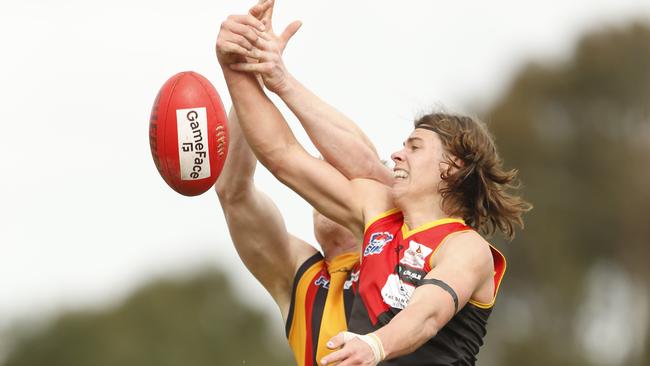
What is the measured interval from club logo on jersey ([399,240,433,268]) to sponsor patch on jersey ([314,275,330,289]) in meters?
1.11

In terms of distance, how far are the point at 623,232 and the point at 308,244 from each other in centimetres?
3141

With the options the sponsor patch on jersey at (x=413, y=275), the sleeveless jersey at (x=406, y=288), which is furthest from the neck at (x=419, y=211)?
the sponsor patch on jersey at (x=413, y=275)

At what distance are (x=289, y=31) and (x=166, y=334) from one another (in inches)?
1559

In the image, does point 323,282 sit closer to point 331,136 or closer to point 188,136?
point 331,136

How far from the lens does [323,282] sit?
10.4 metres

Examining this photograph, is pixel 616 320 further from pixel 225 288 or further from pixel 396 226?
pixel 396 226

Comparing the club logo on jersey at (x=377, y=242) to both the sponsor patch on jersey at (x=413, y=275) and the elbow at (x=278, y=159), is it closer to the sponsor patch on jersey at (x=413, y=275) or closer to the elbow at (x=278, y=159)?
the sponsor patch on jersey at (x=413, y=275)

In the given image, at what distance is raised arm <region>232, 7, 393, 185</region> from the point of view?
9750 millimetres

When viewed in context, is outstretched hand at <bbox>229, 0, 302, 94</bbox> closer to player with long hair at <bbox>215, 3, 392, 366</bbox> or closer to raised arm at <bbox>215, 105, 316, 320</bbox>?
player with long hair at <bbox>215, 3, 392, 366</bbox>

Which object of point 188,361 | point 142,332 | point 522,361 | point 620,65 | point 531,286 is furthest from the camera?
point 142,332

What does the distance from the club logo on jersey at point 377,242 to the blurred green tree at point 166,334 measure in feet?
115

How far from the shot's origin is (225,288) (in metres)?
49.3

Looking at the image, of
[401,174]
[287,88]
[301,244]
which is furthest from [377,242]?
[301,244]

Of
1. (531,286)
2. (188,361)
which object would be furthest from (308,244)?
(188,361)
